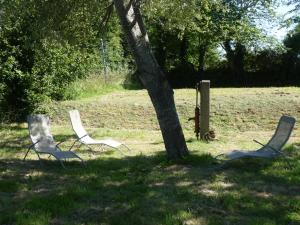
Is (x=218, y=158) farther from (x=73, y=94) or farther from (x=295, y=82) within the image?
(x=295, y=82)

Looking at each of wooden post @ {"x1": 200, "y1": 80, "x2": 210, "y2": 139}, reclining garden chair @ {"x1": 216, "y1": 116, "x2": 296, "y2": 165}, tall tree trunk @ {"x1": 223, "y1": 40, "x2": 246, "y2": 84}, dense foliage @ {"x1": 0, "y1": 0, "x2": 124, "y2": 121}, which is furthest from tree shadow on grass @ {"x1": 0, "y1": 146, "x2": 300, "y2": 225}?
tall tree trunk @ {"x1": 223, "y1": 40, "x2": 246, "y2": 84}

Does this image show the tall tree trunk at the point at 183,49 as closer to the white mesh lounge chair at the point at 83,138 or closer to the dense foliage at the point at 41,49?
the dense foliage at the point at 41,49

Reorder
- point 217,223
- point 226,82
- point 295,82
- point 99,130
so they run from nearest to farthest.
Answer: point 217,223 → point 99,130 → point 295,82 → point 226,82

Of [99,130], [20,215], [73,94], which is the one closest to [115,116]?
[99,130]

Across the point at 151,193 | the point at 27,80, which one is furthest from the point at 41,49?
the point at 151,193

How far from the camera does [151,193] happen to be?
22.8 ft

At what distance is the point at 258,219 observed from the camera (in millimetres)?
5816

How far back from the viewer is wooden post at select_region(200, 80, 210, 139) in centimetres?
1159

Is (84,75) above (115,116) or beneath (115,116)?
above

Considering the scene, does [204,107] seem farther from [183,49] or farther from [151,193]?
[183,49]

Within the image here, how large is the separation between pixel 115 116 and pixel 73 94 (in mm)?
3397

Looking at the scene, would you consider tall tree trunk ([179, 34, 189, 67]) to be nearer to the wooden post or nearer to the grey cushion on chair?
the wooden post

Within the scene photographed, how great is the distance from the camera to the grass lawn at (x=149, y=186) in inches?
237

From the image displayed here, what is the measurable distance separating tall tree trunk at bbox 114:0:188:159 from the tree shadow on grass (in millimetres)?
473
